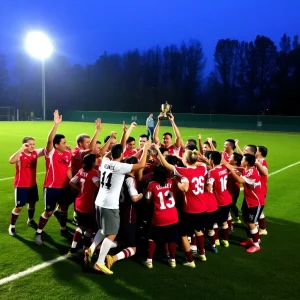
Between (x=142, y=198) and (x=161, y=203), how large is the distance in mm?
601

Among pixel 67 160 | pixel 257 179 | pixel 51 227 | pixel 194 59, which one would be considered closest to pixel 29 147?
pixel 67 160

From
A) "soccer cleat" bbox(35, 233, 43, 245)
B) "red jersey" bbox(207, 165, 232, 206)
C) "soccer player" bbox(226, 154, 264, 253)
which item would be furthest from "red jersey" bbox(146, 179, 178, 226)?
"soccer cleat" bbox(35, 233, 43, 245)

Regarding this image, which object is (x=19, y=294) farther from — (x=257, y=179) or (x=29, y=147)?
(x=257, y=179)

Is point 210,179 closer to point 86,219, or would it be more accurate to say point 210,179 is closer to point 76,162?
point 86,219

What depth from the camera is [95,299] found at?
4.62 meters

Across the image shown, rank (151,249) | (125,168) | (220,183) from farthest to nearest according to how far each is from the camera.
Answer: (220,183) < (151,249) < (125,168)

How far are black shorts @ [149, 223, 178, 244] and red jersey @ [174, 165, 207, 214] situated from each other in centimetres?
38

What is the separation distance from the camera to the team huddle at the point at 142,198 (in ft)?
17.6

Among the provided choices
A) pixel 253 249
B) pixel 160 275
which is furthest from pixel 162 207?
pixel 253 249

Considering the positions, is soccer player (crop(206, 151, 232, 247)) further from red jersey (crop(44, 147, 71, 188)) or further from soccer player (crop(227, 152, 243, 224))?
red jersey (crop(44, 147, 71, 188))

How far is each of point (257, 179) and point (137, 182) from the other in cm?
216

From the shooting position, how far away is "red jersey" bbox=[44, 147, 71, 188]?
6.52 m

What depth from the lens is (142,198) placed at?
19.4 ft

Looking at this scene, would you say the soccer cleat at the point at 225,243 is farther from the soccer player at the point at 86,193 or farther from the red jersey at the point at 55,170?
the red jersey at the point at 55,170
